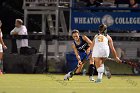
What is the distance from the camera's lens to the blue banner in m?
27.4

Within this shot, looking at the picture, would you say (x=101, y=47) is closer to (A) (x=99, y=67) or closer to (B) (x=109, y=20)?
(A) (x=99, y=67)

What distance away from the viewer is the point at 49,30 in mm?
29938

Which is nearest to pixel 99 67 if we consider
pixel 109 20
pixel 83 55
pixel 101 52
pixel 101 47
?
pixel 101 52

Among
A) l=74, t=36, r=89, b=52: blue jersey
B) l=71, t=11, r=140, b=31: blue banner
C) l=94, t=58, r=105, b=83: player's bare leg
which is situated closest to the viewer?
l=94, t=58, r=105, b=83: player's bare leg

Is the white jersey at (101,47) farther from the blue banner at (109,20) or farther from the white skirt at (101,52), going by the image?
the blue banner at (109,20)

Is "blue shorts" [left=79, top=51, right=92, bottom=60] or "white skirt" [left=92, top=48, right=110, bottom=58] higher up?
"white skirt" [left=92, top=48, right=110, bottom=58]

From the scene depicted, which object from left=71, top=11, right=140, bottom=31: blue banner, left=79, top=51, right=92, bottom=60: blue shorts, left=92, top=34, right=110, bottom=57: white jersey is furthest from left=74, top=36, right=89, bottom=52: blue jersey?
left=71, top=11, right=140, bottom=31: blue banner

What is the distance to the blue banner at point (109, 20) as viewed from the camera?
27375mm

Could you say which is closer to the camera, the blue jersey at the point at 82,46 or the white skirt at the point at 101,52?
the white skirt at the point at 101,52

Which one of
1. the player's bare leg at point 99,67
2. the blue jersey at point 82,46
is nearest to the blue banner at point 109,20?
the blue jersey at point 82,46

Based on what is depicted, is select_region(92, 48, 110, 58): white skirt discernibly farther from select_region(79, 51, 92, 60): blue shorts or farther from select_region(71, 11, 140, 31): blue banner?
select_region(71, 11, 140, 31): blue banner

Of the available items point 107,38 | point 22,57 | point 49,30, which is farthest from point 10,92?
point 49,30

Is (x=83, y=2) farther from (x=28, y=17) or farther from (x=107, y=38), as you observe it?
(x=107, y=38)

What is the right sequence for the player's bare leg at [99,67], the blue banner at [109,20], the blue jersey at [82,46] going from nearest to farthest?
the player's bare leg at [99,67]
the blue jersey at [82,46]
the blue banner at [109,20]
